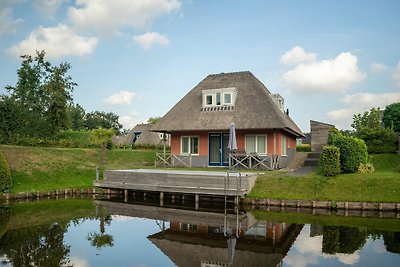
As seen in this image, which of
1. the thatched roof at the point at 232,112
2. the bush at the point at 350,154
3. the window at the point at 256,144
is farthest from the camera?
the window at the point at 256,144

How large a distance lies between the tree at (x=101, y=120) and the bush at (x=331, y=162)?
84.5 metres

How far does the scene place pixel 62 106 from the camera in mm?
43500

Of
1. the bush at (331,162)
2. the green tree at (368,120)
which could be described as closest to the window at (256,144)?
the bush at (331,162)

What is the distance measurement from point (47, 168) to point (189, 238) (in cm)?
1513

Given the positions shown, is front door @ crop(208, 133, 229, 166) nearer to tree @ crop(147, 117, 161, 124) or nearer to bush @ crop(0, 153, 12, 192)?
bush @ crop(0, 153, 12, 192)

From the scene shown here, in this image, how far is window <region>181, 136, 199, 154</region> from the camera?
89.3 feet

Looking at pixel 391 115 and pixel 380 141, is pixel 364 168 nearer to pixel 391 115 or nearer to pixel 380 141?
pixel 380 141

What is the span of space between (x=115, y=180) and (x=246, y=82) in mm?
13248

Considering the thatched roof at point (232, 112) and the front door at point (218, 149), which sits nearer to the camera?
the thatched roof at point (232, 112)

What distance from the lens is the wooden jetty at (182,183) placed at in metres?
17.1

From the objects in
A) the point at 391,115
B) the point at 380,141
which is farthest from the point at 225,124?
the point at 391,115

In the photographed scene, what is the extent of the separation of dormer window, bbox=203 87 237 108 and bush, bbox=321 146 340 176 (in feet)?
32.4

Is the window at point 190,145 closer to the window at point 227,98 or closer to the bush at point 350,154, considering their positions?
the window at point 227,98

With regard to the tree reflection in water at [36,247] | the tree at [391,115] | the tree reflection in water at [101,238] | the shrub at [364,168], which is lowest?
the tree reflection in water at [101,238]
